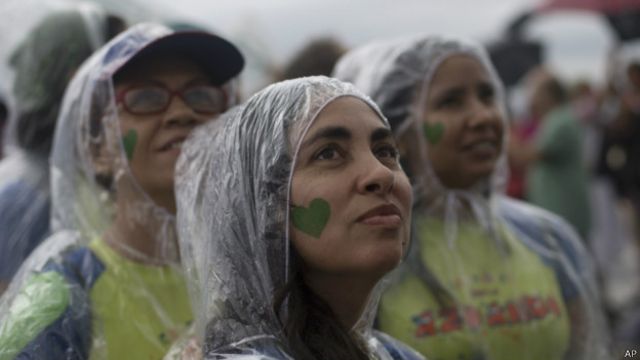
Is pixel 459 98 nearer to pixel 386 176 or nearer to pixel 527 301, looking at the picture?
pixel 527 301

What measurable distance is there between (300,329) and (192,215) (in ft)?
1.52

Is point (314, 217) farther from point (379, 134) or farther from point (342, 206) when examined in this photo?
point (379, 134)

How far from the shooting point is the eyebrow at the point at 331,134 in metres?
2.21

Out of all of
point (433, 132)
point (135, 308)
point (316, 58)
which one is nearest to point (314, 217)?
point (135, 308)

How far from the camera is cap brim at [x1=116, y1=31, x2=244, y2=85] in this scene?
3.00 metres

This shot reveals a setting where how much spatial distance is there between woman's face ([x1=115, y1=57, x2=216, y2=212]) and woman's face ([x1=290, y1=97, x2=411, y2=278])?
2.69 feet

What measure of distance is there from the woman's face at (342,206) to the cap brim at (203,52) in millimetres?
863

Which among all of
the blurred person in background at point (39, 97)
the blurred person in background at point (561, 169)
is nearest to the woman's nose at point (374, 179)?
the blurred person in background at point (39, 97)

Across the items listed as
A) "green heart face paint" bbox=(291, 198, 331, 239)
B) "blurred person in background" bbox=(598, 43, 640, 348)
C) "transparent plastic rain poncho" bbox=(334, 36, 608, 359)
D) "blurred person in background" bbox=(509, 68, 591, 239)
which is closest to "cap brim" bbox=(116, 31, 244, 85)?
"transparent plastic rain poncho" bbox=(334, 36, 608, 359)

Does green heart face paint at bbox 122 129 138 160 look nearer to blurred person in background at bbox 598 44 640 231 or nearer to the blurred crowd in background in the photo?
the blurred crowd in background

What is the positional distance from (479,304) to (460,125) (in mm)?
521

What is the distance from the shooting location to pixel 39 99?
3.87 m

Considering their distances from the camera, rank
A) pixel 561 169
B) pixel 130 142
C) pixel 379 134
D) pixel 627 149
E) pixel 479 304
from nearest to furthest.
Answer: pixel 379 134, pixel 130 142, pixel 479 304, pixel 561 169, pixel 627 149

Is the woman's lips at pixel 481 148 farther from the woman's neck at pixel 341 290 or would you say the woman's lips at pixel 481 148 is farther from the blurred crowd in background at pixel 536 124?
the woman's neck at pixel 341 290
